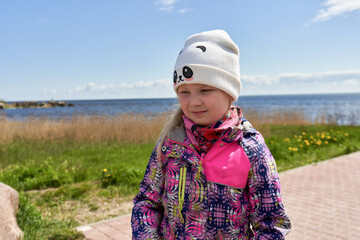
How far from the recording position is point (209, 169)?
1.49 metres

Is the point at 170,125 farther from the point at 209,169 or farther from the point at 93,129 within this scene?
the point at 93,129

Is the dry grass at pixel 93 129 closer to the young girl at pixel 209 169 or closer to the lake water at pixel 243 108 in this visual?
the lake water at pixel 243 108

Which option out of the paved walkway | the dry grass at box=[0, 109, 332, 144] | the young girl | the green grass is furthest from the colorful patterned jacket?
the dry grass at box=[0, 109, 332, 144]

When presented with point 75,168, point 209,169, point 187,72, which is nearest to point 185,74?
point 187,72

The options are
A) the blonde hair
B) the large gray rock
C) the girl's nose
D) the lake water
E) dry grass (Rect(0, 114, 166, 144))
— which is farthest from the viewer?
the lake water

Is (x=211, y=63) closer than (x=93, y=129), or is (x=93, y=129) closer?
(x=211, y=63)

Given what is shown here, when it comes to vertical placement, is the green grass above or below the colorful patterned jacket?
below

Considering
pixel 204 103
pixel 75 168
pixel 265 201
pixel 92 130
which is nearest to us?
pixel 265 201

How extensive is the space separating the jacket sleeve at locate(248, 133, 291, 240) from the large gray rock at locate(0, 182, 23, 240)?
8.82ft

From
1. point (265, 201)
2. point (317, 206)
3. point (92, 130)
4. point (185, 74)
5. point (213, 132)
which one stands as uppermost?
point (185, 74)

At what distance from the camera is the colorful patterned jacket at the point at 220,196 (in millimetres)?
Result: 1442

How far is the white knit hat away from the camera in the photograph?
1551 millimetres

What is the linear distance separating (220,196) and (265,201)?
0.20m

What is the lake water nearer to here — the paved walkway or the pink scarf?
the pink scarf
